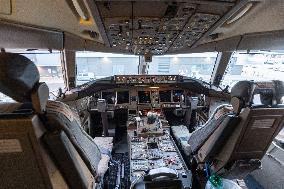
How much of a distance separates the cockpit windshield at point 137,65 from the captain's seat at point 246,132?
2884 mm

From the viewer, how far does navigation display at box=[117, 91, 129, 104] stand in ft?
15.5

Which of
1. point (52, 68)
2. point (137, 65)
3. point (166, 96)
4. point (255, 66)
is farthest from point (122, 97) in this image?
point (255, 66)

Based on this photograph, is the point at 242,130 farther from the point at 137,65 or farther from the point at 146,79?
the point at 137,65

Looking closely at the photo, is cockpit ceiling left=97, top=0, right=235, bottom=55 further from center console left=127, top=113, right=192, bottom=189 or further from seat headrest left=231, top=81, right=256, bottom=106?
center console left=127, top=113, right=192, bottom=189

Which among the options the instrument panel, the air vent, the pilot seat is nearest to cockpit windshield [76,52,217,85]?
the instrument panel

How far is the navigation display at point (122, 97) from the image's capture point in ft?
15.5

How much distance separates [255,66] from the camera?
4.71 m

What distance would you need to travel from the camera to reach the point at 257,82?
212 centimetres

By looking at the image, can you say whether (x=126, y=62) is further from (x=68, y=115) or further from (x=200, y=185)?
(x=68, y=115)

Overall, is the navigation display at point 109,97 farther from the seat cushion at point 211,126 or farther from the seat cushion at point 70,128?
the seat cushion at point 70,128

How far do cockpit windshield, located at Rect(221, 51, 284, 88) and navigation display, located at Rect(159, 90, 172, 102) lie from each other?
3.94 ft

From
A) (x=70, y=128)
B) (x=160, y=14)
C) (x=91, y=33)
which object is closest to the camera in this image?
(x=70, y=128)

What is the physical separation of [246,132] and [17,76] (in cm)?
193

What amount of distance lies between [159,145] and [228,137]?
1.35 metres
